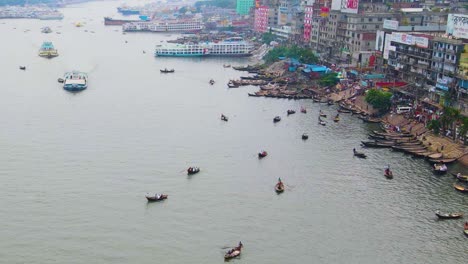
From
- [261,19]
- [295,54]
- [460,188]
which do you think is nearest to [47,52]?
[295,54]

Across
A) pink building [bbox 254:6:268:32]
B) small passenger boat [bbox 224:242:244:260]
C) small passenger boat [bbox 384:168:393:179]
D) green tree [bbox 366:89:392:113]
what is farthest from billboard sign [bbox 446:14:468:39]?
pink building [bbox 254:6:268:32]

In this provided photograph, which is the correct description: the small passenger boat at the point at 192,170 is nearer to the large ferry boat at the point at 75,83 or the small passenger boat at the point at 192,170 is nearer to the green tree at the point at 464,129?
the green tree at the point at 464,129

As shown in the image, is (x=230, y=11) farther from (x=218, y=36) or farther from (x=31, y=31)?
(x=31, y=31)

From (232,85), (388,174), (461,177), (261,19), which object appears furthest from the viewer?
(261,19)

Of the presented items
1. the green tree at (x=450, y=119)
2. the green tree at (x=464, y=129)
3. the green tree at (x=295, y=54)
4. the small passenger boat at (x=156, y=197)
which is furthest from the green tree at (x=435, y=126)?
the green tree at (x=295, y=54)

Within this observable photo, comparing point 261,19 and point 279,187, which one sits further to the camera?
point 261,19

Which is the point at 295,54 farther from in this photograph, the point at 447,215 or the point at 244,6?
the point at 244,6

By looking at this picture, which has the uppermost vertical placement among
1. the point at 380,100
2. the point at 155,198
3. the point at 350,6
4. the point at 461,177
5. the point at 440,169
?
the point at 350,6

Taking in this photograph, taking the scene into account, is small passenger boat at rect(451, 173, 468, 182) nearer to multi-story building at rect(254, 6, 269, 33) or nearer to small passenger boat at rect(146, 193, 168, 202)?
small passenger boat at rect(146, 193, 168, 202)
